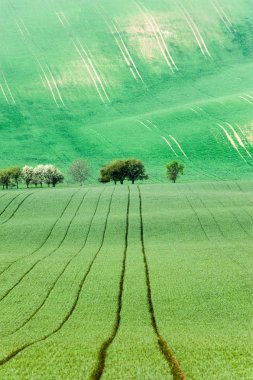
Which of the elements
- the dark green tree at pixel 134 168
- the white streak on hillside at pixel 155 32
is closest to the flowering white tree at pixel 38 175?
the dark green tree at pixel 134 168

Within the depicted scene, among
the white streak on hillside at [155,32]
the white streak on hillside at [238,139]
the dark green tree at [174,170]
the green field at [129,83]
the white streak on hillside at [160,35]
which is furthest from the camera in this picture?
the white streak on hillside at [160,35]

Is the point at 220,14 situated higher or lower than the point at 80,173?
higher

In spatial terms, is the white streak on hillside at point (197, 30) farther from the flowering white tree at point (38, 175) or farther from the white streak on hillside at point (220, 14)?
the flowering white tree at point (38, 175)

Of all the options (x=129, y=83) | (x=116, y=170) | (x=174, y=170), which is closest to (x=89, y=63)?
(x=129, y=83)

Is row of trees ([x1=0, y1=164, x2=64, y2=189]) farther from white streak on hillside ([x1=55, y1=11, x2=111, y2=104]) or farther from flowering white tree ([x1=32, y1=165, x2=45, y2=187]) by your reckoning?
white streak on hillside ([x1=55, y1=11, x2=111, y2=104])

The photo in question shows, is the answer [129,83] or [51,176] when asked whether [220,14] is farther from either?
[51,176]
